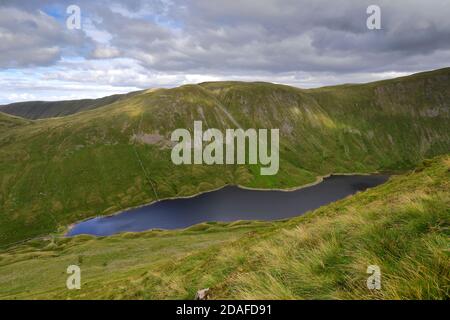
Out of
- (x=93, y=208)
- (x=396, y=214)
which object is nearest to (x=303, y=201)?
(x=93, y=208)

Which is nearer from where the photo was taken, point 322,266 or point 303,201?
point 322,266

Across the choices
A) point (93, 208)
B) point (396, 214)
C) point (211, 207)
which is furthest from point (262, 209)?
point (396, 214)
